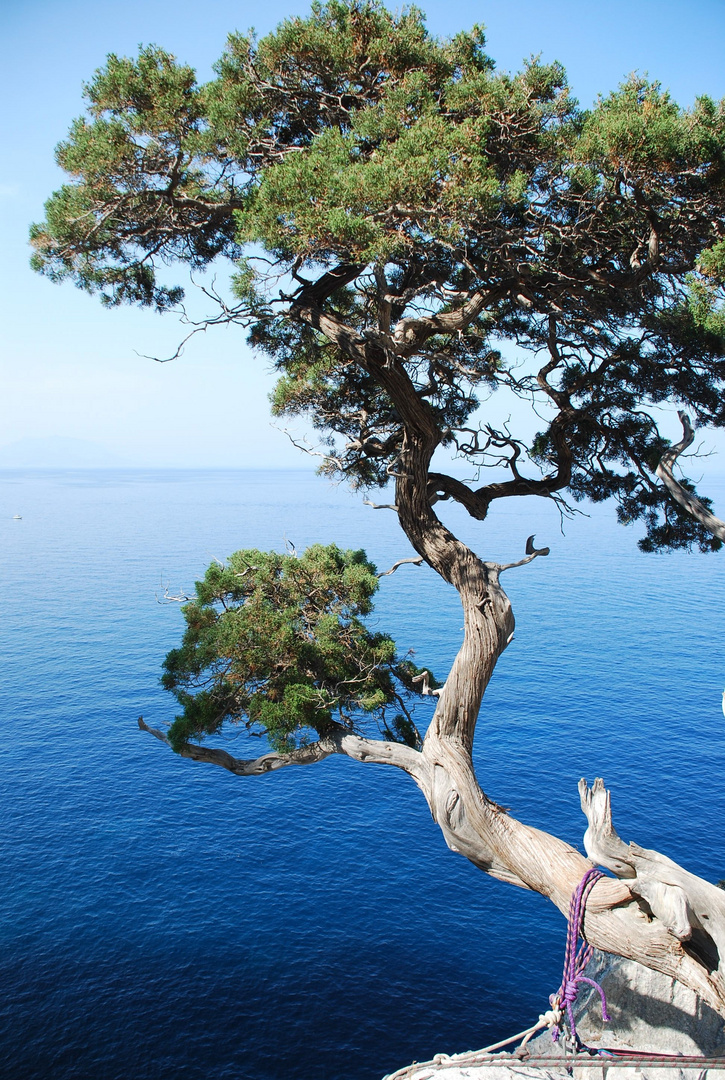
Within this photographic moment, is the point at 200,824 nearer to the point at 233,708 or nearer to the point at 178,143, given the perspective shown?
the point at 233,708

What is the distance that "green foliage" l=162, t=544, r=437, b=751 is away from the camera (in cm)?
1179

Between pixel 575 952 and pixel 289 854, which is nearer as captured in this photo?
pixel 575 952

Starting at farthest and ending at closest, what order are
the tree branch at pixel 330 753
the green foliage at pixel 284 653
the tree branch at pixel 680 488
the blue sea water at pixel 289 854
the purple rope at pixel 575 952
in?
the blue sea water at pixel 289 854 < the green foliage at pixel 284 653 < the tree branch at pixel 330 753 < the tree branch at pixel 680 488 < the purple rope at pixel 575 952

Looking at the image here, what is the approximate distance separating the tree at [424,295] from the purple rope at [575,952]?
174 mm

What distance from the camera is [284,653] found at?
473 inches

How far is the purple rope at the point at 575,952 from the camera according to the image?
7.24 m

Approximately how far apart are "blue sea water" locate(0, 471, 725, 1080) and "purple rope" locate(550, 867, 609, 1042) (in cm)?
1205

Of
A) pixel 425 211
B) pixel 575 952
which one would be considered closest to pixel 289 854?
pixel 575 952

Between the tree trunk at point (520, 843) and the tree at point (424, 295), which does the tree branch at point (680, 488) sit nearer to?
the tree at point (424, 295)

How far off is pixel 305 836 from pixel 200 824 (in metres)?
4.05

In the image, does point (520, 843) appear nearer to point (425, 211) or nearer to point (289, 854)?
point (425, 211)

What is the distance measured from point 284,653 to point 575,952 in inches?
234

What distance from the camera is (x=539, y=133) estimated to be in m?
9.09

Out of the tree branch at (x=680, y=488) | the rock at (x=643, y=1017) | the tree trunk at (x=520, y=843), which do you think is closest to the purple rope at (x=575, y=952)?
the tree trunk at (x=520, y=843)
